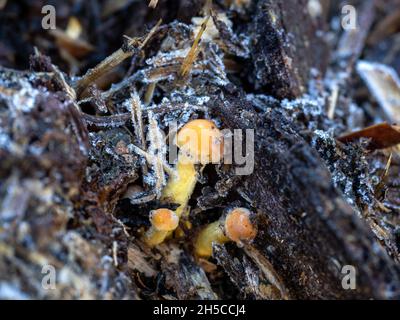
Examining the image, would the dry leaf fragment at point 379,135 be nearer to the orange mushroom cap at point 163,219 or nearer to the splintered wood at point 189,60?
the splintered wood at point 189,60

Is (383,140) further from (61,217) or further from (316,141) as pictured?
(61,217)

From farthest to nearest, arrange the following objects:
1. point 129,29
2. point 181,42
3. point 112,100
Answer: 1. point 129,29
2. point 181,42
3. point 112,100

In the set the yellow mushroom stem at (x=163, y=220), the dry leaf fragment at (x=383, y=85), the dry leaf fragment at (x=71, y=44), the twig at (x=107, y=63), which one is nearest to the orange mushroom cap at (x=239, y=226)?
the yellow mushroom stem at (x=163, y=220)

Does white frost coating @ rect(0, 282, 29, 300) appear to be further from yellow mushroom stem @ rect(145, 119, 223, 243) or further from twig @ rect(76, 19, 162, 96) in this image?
twig @ rect(76, 19, 162, 96)

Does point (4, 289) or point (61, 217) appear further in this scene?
point (61, 217)

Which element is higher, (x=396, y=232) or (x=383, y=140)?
(x=383, y=140)

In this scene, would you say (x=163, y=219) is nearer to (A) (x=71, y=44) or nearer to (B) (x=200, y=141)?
(B) (x=200, y=141)

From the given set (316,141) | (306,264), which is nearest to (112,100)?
(316,141)
